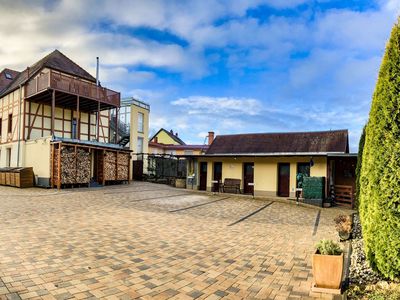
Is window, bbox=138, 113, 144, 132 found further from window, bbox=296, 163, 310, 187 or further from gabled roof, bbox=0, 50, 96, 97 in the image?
window, bbox=296, 163, 310, 187

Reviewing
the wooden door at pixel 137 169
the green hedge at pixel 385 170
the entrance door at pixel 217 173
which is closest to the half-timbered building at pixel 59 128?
the wooden door at pixel 137 169

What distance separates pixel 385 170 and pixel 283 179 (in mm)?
12415

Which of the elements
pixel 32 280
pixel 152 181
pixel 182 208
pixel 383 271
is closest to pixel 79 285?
pixel 32 280

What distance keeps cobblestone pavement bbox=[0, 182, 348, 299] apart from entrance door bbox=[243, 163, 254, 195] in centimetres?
851

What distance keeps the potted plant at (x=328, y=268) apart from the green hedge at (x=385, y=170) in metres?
0.58

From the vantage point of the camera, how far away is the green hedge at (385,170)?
3557mm

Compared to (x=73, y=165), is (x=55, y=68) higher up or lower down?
higher up

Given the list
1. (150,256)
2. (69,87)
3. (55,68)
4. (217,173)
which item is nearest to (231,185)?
(217,173)

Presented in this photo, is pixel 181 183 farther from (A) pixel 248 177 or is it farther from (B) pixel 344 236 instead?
(B) pixel 344 236

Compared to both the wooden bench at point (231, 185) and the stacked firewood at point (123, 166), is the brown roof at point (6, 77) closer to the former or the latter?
the stacked firewood at point (123, 166)

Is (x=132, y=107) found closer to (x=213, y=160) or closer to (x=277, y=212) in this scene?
(x=213, y=160)

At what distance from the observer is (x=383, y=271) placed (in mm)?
3602

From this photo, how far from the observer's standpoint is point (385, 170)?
12.4 ft

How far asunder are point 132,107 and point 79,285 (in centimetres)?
2384
